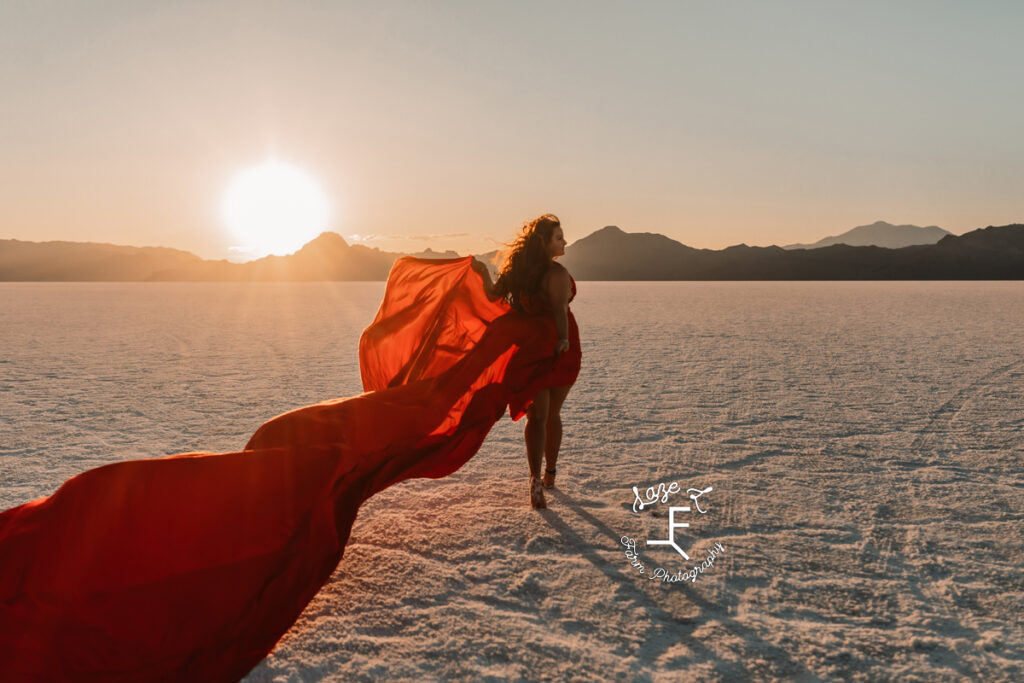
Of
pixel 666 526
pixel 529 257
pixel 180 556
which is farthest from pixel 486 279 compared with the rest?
pixel 180 556

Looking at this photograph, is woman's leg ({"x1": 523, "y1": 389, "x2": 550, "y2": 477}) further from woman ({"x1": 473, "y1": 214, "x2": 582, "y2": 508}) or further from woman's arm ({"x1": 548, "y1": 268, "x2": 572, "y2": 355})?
woman's arm ({"x1": 548, "y1": 268, "x2": 572, "y2": 355})

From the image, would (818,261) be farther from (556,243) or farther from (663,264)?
(556,243)

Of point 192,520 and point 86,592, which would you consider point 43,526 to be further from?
point 192,520

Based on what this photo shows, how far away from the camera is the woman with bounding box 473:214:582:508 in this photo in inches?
164

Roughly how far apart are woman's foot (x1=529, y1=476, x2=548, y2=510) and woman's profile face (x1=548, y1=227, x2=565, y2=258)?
139cm

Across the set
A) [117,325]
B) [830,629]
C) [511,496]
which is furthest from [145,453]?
[117,325]

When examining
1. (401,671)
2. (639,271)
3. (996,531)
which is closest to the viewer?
(401,671)

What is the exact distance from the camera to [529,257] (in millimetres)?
4203

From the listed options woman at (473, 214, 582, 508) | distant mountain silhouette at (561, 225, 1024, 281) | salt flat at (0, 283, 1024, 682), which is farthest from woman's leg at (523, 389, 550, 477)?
distant mountain silhouette at (561, 225, 1024, 281)

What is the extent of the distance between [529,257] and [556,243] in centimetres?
18

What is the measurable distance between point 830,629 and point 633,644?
834mm

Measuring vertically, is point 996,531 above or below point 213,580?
below

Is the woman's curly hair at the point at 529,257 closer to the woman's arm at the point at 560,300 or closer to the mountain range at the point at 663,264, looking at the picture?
the woman's arm at the point at 560,300

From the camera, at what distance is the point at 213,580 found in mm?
2619
